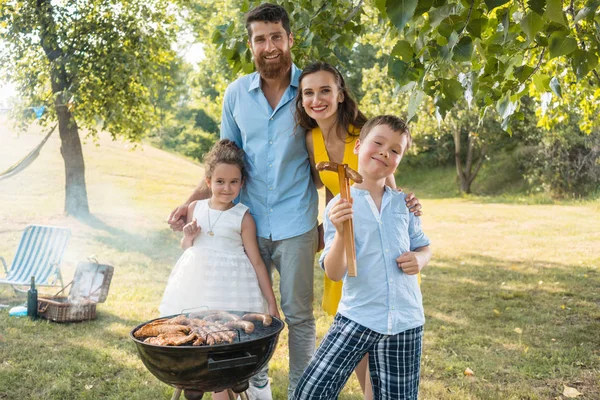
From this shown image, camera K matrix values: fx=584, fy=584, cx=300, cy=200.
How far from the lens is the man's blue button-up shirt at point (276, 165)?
279cm

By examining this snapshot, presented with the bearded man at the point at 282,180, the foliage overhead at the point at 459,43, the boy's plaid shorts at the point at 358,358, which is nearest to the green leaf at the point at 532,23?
the foliage overhead at the point at 459,43

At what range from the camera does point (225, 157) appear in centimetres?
278

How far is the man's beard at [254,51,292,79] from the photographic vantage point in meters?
2.74

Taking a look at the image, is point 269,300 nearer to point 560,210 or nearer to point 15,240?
point 15,240

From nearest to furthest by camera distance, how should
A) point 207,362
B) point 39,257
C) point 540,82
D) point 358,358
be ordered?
point 207,362 < point 358,358 < point 540,82 < point 39,257

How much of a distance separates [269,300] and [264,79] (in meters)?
1.07

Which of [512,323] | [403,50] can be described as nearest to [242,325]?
[403,50]

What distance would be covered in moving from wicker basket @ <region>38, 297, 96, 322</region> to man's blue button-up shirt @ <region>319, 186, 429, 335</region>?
377cm

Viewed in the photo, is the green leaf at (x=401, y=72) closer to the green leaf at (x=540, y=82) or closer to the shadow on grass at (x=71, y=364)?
the green leaf at (x=540, y=82)

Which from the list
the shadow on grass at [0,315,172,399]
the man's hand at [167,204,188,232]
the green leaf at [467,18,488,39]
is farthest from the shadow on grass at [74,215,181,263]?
the green leaf at [467,18,488,39]

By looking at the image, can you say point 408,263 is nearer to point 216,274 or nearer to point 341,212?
point 341,212

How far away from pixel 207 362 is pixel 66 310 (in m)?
3.78

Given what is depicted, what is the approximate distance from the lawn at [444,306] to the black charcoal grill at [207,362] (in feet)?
5.34

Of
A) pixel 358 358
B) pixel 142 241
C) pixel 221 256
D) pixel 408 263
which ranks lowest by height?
pixel 142 241
